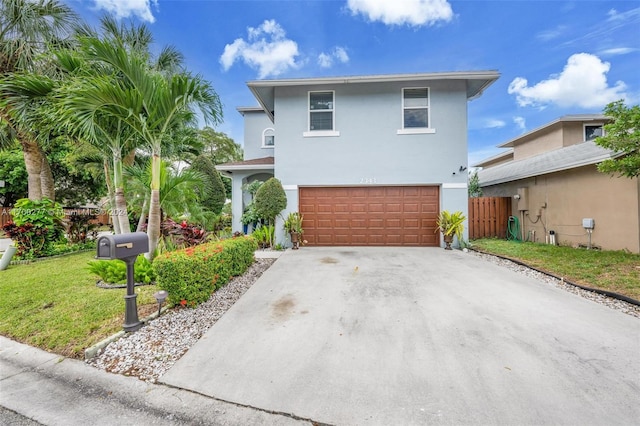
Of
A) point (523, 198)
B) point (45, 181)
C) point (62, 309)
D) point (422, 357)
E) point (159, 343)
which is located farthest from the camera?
point (523, 198)

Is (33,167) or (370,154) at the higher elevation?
(370,154)

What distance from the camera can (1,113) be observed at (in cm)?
795

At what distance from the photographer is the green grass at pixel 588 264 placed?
4.74 metres

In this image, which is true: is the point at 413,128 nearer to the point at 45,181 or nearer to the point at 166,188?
the point at 166,188

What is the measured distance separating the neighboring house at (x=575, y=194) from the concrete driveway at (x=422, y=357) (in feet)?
14.3

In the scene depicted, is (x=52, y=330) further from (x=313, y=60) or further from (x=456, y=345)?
(x=313, y=60)

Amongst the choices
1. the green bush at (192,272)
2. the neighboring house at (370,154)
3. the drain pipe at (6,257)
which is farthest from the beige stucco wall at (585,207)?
the drain pipe at (6,257)

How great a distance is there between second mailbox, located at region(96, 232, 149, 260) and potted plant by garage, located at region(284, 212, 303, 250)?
5.43 m

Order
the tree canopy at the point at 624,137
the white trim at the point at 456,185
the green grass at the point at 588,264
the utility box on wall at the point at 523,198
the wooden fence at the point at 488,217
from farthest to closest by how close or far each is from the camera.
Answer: the wooden fence at the point at 488,217 → the utility box on wall at the point at 523,198 → the white trim at the point at 456,185 → the tree canopy at the point at 624,137 → the green grass at the point at 588,264

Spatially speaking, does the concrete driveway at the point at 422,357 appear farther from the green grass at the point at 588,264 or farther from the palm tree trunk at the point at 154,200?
the palm tree trunk at the point at 154,200

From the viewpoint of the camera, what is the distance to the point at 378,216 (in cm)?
898

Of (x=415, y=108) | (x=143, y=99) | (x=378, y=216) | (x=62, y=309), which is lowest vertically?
(x=62, y=309)

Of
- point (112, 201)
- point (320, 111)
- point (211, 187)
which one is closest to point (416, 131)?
point (320, 111)

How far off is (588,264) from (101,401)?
8.69 meters
